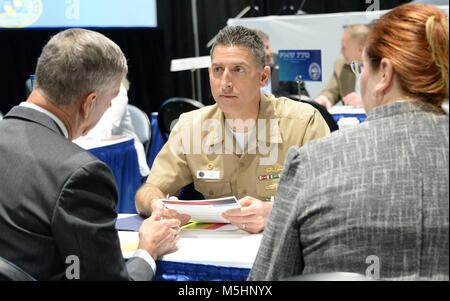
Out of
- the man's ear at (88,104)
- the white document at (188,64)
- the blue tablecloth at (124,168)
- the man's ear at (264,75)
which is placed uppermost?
the man's ear at (88,104)

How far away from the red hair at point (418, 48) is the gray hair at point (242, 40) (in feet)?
4.14

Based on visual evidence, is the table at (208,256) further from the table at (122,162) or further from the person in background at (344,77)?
the person in background at (344,77)

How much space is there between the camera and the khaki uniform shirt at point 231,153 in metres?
2.37

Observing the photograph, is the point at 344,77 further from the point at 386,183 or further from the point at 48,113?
the point at 386,183

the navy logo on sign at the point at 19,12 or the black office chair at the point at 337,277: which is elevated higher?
the navy logo on sign at the point at 19,12

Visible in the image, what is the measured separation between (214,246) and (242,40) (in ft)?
3.42

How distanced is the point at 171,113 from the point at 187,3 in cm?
429

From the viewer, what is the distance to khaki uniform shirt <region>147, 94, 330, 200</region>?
7.78 feet

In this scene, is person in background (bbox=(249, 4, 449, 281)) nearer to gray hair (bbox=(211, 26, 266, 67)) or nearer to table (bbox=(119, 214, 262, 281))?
table (bbox=(119, 214, 262, 281))

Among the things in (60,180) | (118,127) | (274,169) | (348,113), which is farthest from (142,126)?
(60,180)

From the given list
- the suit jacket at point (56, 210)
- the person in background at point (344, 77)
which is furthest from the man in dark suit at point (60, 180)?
the person in background at point (344, 77)

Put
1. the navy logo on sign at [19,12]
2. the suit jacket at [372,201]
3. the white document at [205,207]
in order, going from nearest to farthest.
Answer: the suit jacket at [372,201], the white document at [205,207], the navy logo on sign at [19,12]

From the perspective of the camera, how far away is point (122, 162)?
421cm

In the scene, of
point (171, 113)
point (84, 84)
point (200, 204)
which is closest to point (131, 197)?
point (171, 113)
